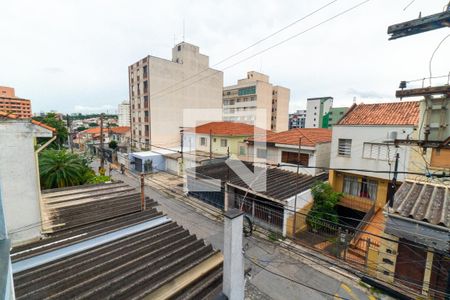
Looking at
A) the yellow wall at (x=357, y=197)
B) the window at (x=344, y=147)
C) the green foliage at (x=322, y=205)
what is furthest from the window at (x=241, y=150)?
the window at (x=344, y=147)

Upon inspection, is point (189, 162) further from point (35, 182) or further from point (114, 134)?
point (114, 134)

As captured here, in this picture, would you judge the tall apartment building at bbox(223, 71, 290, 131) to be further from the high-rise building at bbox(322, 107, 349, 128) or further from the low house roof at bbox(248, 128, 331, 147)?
the low house roof at bbox(248, 128, 331, 147)

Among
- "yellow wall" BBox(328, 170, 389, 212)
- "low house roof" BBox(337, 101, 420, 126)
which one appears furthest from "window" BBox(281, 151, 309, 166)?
"low house roof" BBox(337, 101, 420, 126)

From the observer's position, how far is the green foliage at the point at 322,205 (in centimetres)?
1200

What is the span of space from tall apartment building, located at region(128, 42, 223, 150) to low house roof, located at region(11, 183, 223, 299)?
23915 mm

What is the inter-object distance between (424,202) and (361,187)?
5653 mm

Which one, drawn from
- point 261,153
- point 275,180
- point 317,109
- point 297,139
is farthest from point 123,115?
point 275,180

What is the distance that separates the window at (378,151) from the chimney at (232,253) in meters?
12.5

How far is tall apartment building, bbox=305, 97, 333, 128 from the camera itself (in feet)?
161

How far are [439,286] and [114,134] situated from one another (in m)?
46.7

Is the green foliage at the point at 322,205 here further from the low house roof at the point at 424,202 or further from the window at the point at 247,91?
the window at the point at 247,91

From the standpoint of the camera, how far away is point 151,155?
25531 millimetres

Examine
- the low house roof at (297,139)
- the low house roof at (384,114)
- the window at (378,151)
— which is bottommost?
the window at (378,151)

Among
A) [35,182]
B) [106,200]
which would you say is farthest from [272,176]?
[35,182]
